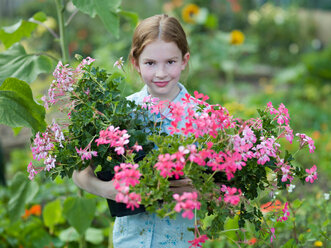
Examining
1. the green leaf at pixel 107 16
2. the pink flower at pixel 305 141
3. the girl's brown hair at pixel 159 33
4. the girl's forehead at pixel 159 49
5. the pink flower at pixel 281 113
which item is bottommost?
the pink flower at pixel 305 141

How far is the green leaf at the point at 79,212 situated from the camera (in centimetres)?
201

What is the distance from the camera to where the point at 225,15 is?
8398 millimetres

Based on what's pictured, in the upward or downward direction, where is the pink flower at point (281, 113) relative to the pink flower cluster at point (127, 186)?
upward

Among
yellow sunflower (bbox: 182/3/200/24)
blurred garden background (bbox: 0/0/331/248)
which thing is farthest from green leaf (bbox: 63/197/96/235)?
yellow sunflower (bbox: 182/3/200/24)

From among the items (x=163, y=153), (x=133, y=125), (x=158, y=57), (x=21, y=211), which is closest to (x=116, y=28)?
(x=158, y=57)

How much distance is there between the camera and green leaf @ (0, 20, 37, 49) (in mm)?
2123

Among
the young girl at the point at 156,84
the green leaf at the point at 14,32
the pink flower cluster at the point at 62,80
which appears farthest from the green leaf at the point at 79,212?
the green leaf at the point at 14,32

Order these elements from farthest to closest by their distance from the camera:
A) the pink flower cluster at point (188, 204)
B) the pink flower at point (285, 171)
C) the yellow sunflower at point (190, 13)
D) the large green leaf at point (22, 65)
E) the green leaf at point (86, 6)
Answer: the yellow sunflower at point (190, 13)
the large green leaf at point (22, 65)
the green leaf at point (86, 6)
the pink flower at point (285, 171)
the pink flower cluster at point (188, 204)

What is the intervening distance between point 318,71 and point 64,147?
501 centimetres

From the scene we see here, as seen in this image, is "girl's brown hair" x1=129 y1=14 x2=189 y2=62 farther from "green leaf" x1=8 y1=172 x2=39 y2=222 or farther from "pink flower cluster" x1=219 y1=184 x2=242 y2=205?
"green leaf" x1=8 y1=172 x2=39 y2=222

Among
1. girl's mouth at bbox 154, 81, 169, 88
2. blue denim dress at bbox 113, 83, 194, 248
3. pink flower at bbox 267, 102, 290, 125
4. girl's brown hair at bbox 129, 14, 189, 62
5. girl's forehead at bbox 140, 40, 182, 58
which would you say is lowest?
blue denim dress at bbox 113, 83, 194, 248

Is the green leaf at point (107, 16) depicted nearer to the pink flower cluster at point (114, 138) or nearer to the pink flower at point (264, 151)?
the pink flower cluster at point (114, 138)

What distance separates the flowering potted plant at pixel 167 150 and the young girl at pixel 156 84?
8 centimetres

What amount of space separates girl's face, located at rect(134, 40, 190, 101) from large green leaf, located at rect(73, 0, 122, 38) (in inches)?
13.5
